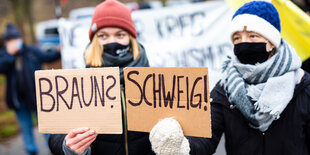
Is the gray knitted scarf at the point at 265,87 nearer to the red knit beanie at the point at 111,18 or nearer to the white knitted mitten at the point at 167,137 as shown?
the white knitted mitten at the point at 167,137

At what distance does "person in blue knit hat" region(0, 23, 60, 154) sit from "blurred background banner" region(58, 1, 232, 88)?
0.62 meters

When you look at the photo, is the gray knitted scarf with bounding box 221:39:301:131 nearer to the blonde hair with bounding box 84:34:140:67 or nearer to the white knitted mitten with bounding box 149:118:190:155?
the white knitted mitten with bounding box 149:118:190:155

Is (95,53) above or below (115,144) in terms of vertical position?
above

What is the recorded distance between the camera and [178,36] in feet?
13.1

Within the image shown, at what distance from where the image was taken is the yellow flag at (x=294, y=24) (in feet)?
6.57

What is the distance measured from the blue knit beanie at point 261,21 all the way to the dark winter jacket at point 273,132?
325mm

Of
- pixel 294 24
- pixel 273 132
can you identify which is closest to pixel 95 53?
pixel 273 132

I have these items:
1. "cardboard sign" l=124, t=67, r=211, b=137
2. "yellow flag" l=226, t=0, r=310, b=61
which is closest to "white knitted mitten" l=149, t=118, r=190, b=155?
"cardboard sign" l=124, t=67, r=211, b=137

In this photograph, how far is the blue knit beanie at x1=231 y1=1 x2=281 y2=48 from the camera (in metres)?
1.58

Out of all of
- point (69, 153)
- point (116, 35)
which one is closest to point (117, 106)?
point (69, 153)

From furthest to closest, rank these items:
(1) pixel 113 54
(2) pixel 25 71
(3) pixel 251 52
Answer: (2) pixel 25 71, (1) pixel 113 54, (3) pixel 251 52

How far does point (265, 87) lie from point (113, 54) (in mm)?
964

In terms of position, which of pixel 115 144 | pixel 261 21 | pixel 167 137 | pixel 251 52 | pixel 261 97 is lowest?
pixel 115 144

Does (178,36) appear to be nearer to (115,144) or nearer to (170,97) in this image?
(115,144)
